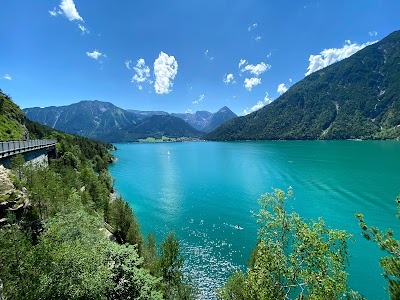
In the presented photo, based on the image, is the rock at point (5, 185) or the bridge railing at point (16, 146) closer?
the rock at point (5, 185)

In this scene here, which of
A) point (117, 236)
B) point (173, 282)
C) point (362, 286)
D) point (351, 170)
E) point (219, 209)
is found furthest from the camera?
point (351, 170)

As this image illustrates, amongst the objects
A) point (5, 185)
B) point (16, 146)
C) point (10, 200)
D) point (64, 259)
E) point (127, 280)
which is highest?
point (16, 146)

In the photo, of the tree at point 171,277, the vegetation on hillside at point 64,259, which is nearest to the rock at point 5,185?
the vegetation on hillside at point 64,259

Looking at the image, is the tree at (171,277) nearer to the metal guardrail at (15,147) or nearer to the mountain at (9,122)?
the metal guardrail at (15,147)

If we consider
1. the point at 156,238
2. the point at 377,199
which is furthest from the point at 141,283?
the point at 377,199

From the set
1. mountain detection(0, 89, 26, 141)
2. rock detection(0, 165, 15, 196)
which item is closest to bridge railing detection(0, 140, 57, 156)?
rock detection(0, 165, 15, 196)

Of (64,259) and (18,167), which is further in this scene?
(18,167)

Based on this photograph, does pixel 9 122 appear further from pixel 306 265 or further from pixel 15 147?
pixel 306 265

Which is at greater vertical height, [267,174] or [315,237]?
[315,237]

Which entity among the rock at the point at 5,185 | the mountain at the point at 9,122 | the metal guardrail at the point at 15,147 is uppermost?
the mountain at the point at 9,122

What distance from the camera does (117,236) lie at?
50.0m

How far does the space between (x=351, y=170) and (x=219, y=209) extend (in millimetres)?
86376

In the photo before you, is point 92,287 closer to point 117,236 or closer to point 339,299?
point 339,299

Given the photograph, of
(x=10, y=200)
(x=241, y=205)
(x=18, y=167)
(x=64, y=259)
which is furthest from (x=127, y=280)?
(x=241, y=205)
